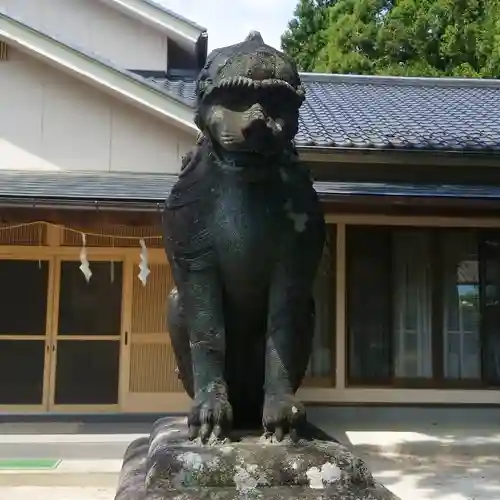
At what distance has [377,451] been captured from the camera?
7281 mm

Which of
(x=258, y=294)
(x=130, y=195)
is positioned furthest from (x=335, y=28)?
(x=258, y=294)

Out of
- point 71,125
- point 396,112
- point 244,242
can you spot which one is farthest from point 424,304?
point 244,242

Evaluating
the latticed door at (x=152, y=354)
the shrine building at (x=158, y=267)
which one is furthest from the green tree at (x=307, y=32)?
the latticed door at (x=152, y=354)

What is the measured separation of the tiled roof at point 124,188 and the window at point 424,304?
0.86m

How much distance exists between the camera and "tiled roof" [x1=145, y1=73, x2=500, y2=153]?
362 inches

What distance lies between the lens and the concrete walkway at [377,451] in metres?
6.11

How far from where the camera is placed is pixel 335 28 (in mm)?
23281

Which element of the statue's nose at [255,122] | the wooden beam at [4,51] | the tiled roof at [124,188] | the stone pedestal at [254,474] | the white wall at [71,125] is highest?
the wooden beam at [4,51]

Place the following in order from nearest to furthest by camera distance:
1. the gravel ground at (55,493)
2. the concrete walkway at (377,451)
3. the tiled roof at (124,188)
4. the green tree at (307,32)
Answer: the gravel ground at (55,493)
the concrete walkway at (377,451)
the tiled roof at (124,188)
the green tree at (307,32)

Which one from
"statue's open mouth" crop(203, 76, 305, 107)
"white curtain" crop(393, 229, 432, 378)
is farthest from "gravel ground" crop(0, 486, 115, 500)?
"white curtain" crop(393, 229, 432, 378)

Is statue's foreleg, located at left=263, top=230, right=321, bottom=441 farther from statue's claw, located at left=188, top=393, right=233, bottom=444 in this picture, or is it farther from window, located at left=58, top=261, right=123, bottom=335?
window, located at left=58, top=261, right=123, bottom=335

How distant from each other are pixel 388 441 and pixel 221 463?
5435 mm

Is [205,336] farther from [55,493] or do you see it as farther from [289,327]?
[55,493]

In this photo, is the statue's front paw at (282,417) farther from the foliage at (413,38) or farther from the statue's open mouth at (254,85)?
the foliage at (413,38)
